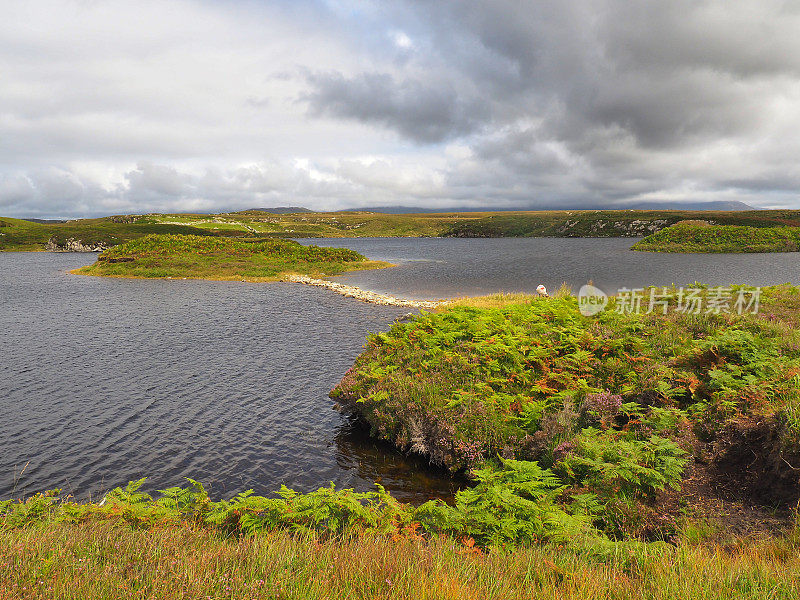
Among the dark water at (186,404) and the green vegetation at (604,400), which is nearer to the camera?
the green vegetation at (604,400)

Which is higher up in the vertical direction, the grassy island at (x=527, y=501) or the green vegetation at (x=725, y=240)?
the green vegetation at (x=725, y=240)

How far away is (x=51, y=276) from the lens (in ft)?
211

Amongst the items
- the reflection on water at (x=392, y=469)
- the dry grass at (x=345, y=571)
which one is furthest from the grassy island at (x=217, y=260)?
the dry grass at (x=345, y=571)

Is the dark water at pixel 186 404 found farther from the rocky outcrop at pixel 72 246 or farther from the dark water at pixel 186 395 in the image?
the rocky outcrop at pixel 72 246

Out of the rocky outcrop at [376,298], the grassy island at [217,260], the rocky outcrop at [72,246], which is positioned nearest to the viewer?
the rocky outcrop at [376,298]

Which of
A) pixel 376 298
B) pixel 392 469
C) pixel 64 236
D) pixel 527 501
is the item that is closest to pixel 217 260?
pixel 376 298

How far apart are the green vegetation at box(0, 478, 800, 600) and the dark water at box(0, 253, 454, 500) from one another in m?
4.69

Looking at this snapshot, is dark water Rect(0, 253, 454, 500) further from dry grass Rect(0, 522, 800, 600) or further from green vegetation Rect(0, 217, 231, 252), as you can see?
green vegetation Rect(0, 217, 231, 252)

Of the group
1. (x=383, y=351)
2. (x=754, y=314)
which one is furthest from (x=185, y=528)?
(x=754, y=314)

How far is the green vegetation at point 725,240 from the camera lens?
10019cm

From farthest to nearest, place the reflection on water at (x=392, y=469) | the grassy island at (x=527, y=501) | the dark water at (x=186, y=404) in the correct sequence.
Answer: the dark water at (x=186, y=404) < the reflection on water at (x=392, y=469) < the grassy island at (x=527, y=501)

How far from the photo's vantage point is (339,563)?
17.4 feet

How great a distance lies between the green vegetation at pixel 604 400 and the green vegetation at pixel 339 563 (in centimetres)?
168

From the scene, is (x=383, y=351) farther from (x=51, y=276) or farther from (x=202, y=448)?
(x=51, y=276)
